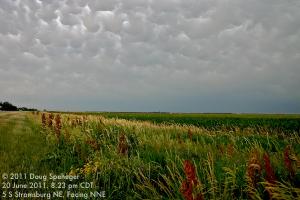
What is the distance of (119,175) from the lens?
223 inches

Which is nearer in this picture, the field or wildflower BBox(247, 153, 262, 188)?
wildflower BBox(247, 153, 262, 188)

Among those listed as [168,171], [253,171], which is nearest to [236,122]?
[168,171]

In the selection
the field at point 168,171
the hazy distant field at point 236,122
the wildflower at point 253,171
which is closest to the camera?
the wildflower at point 253,171

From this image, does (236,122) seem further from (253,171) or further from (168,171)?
(253,171)

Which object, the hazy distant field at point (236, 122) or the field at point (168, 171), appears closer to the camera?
the field at point (168, 171)

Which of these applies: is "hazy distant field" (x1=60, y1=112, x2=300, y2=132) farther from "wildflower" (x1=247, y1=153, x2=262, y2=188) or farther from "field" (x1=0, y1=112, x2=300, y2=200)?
"wildflower" (x1=247, y1=153, x2=262, y2=188)

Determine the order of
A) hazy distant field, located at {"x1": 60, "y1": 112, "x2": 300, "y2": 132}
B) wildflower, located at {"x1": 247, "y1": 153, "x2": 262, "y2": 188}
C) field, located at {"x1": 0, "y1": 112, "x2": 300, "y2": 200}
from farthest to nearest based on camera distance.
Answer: hazy distant field, located at {"x1": 60, "y1": 112, "x2": 300, "y2": 132}, field, located at {"x1": 0, "y1": 112, "x2": 300, "y2": 200}, wildflower, located at {"x1": 247, "y1": 153, "x2": 262, "y2": 188}

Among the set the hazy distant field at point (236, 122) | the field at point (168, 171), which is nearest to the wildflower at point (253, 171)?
the field at point (168, 171)

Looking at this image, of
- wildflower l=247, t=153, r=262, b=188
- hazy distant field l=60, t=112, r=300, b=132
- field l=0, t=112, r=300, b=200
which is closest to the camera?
wildflower l=247, t=153, r=262, b=188

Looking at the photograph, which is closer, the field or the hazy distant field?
the field

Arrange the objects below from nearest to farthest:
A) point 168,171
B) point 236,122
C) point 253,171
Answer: point 253,171 → point 168,171 → point 236,122

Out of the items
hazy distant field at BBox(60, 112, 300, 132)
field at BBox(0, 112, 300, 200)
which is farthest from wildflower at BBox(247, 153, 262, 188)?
hazy distant field at BBox(60, 112, 300, 132)

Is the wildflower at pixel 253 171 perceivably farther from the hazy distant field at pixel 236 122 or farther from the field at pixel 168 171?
the hazy distant field at pixel 236 122

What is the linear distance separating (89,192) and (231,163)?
2.35 m
